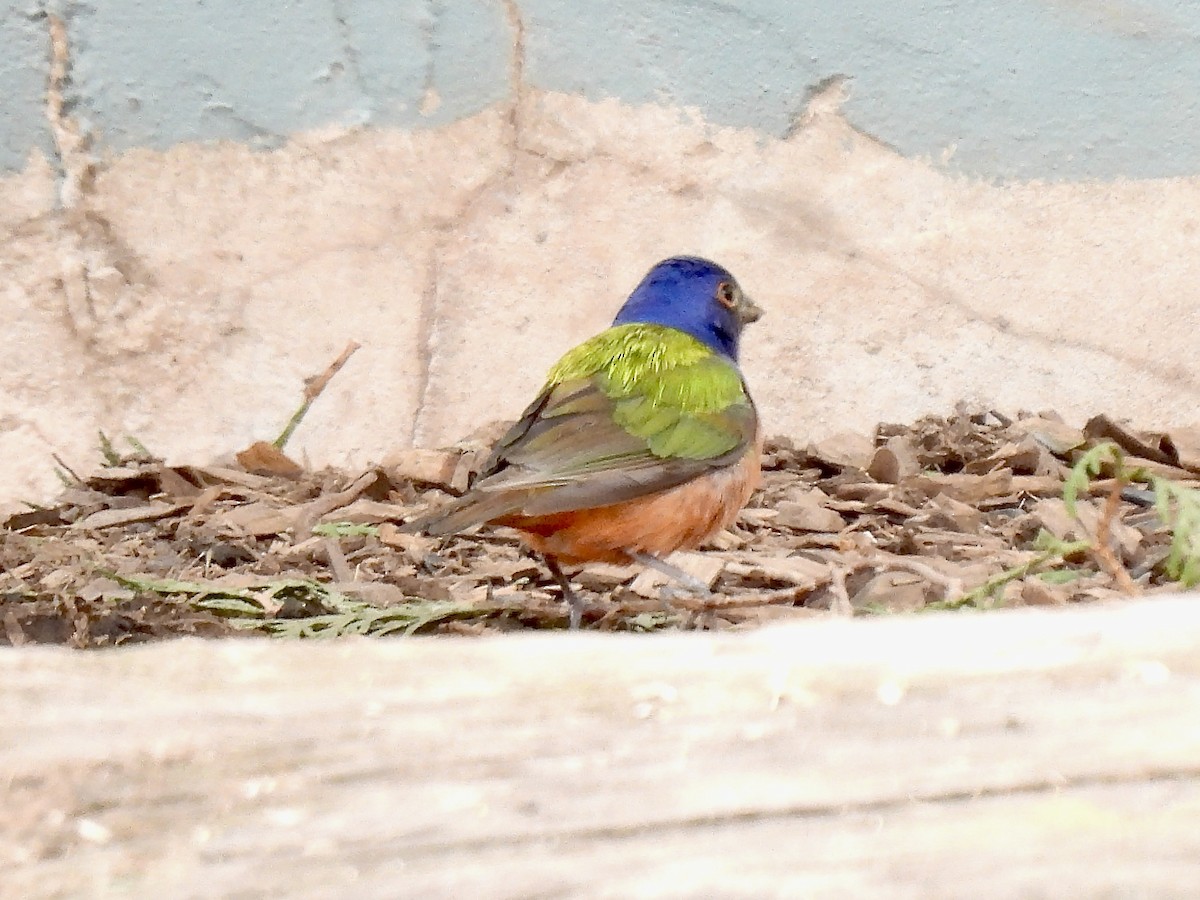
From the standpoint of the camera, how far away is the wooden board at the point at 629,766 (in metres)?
0.87

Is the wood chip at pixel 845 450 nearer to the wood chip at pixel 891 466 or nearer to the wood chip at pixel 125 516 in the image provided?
the wood chip at pixel 891 466

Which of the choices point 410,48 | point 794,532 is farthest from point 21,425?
point 794,532

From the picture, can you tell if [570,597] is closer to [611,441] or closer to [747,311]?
[611,441]

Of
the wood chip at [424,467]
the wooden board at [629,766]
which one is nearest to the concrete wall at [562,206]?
the wood chip at [424,467]

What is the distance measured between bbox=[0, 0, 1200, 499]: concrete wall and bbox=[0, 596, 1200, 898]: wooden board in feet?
8.78

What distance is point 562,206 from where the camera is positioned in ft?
12.3

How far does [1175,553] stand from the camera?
1.41 metres

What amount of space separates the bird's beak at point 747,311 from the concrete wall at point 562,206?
16.6 inches

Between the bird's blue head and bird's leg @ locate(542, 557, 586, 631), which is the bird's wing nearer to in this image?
bird's leg @ locate(542, 557, 586, 631)

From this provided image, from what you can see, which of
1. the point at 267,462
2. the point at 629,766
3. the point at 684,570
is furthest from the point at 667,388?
the point at 629,766

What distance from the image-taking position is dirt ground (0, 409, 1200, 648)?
2057 millimetres

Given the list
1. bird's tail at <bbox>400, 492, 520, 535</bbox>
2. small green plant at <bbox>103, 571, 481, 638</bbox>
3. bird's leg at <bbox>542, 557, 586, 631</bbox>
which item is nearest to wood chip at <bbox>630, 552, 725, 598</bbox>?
bird's leg at <bbox>542, 557, 586, 631</bbox>

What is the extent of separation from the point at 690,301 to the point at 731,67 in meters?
0.87

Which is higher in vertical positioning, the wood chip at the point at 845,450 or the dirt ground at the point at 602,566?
the dirt ground at the point at 602,566
